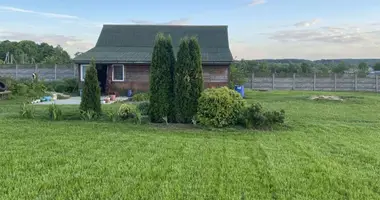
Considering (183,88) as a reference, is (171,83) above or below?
above

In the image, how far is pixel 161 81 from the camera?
873 cm

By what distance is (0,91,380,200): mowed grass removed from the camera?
12.4 feet

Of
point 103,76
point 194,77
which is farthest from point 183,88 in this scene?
point 103,76

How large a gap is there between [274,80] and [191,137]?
22487 mm

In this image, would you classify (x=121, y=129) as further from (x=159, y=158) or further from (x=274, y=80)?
(x=274, y=80)

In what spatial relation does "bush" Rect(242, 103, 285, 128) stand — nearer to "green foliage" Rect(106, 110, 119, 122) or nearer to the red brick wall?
"green foliage" Rect(106, 110, 119, 122)

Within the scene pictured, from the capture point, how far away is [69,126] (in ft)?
25.6

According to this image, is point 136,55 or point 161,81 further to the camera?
point 136,55

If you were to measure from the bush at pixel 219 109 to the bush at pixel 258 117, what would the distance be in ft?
0.76

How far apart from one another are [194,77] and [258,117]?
6.06ft

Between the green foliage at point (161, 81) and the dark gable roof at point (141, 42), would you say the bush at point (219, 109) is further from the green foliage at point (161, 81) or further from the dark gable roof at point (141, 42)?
the dark gable roof at point (141, 42)

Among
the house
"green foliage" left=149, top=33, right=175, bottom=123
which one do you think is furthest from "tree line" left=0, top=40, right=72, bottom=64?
"green foliage" left=149, top=33, right=175, bottom=123

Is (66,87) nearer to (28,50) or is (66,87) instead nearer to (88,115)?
(88,115)

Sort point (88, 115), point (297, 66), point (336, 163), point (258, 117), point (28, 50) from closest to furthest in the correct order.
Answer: point (336, 163)
point (258, 117)
point (88, 115)
point (297, 66)
point (28, 50)
